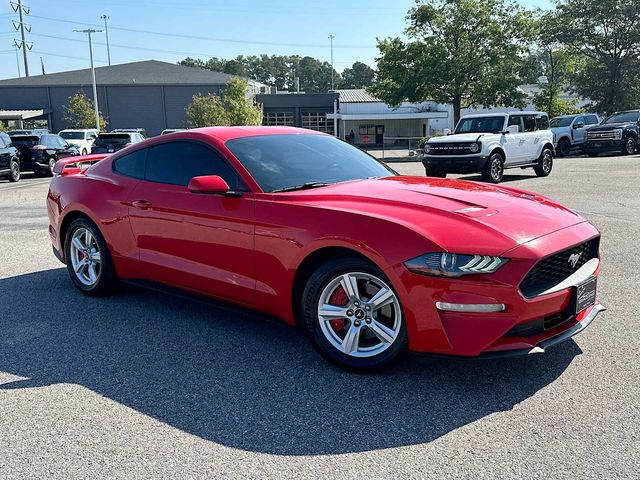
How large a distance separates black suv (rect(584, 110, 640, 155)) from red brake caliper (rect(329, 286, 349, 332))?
2705 centimetres

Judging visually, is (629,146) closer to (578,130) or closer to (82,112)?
(578,130)

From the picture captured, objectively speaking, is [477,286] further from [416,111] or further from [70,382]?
[416,111]

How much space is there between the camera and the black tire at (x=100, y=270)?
551 centimetres

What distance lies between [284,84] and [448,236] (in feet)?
565

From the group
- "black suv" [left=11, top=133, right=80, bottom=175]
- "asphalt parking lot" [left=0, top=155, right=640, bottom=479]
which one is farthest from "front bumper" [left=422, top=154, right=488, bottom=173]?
"black suv" [left=11, top=133, right=80, bottom=175]

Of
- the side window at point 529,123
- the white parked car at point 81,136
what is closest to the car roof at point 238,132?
the side window at point 529,123

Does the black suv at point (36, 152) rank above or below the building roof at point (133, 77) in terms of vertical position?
below

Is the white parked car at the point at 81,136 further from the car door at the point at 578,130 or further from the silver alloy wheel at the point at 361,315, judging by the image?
the silver alloy wheel at the point at 361,315

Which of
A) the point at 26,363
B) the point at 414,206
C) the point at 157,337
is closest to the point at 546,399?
the point at 414,206

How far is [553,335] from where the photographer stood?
11.7ft

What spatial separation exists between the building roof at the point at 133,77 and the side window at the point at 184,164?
5621cm

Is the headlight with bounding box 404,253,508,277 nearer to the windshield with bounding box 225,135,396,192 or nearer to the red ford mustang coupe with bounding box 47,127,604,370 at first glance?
the red ford mustang coupe with bounding box 47,127,604,370

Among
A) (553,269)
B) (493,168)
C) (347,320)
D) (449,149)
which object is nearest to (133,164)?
(347,320)

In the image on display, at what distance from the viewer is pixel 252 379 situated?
12.6ft
